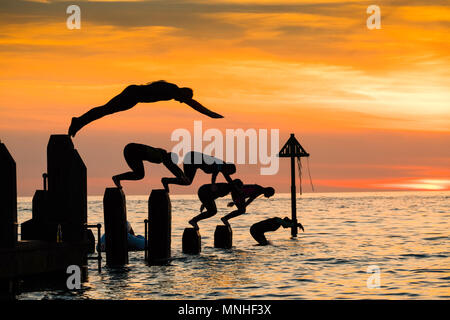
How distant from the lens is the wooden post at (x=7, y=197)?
48.9 feet

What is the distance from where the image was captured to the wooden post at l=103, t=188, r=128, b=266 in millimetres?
21594

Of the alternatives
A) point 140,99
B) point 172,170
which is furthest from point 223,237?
point 140,99

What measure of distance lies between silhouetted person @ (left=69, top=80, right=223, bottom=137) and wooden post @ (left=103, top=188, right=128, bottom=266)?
201 cm

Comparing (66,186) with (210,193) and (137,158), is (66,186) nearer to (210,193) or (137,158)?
(137,158)

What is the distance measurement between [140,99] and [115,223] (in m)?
3.46

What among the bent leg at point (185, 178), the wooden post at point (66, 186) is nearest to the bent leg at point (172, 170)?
the bent leg at point (185, 178)

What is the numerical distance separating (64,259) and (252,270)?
30.4 feet

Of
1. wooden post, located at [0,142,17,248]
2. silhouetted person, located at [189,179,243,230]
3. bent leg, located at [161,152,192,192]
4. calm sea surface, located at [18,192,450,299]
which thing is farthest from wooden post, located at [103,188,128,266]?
silhouetted person, located at [189,179,243,230]

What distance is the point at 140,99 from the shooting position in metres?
22.0

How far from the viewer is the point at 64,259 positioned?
16891 millimetres

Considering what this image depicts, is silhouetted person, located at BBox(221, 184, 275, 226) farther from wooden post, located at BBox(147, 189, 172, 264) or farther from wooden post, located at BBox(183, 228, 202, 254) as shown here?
wooden post, located at BBox(147, 189, 172, 264)

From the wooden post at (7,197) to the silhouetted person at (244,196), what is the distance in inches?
604

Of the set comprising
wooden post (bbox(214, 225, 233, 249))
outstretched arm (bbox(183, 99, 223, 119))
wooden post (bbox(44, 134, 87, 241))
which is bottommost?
wooden post (bbox(214, 225, 233, 249))

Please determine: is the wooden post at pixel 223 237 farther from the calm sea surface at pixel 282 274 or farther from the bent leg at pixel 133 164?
the bent leg at pixel 133 164
